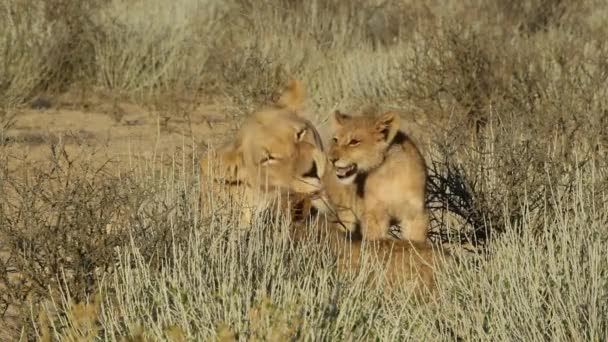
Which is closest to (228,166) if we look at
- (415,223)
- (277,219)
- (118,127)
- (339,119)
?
(339,119)

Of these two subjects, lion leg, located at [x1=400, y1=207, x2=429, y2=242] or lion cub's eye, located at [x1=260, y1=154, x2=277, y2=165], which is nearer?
lion cub's eye, located at [x1=260, y1=154, x2=277, y2=165]

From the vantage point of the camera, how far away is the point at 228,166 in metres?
7.51

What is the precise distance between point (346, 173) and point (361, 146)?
179 mm

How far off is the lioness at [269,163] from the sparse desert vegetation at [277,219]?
8.1 inches

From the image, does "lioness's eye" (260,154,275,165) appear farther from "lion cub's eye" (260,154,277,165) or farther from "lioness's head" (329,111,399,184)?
"lioness's head" (329,111,399,184)

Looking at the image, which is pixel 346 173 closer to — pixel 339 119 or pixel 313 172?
pixel 313 172

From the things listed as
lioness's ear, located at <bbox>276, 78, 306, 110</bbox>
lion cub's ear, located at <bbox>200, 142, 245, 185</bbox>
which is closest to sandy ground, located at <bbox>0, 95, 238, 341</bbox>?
lioness's ear, located at <bbox>276, 78, 306, 110</bbox>

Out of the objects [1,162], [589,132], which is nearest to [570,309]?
[1,162]

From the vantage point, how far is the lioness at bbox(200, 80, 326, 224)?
734 centimetres

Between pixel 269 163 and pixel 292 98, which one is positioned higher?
pixel 292 98

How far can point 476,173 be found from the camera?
26.5 ft

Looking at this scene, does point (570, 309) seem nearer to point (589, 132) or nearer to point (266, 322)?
point (266, 322)

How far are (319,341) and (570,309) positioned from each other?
1.11m

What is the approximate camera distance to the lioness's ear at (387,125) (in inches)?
309
